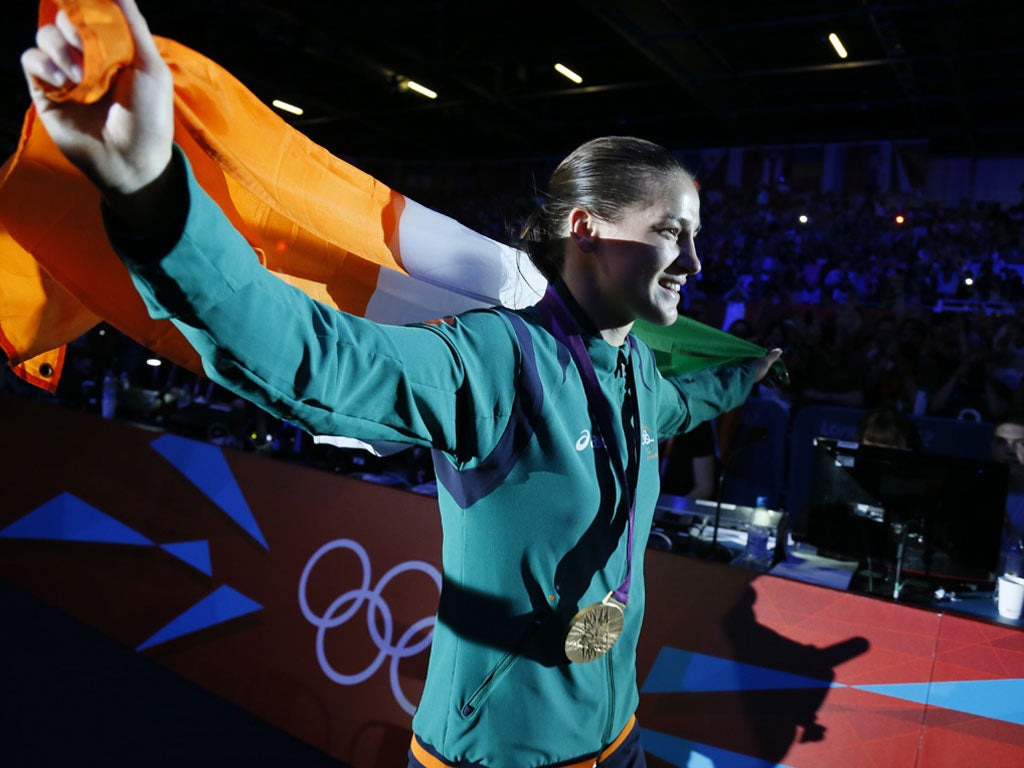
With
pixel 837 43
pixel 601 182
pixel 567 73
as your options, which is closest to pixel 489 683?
pixel 601 182

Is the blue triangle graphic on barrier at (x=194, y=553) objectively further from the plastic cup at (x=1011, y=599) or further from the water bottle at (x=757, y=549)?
the plastic cup at (x=1011, y=599)

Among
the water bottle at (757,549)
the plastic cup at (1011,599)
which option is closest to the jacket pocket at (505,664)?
the water bottle at (757,549)

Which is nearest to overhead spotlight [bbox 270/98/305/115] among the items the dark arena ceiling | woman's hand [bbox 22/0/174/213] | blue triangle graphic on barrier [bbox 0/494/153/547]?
the dark arena ceiling

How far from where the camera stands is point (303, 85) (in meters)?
12.0

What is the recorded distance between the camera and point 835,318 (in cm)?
814

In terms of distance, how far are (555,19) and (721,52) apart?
2129 millimetres

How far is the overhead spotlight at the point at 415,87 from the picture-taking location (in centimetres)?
1049

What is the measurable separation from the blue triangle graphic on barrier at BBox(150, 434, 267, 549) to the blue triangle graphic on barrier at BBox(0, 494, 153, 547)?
0.42 m

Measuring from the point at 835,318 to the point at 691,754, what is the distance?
687 centimetres

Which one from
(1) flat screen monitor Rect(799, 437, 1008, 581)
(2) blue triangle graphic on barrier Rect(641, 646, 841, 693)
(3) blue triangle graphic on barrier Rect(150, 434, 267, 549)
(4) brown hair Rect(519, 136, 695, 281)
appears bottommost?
(2) blue triangle graphic on barrier Rect(641, 646, 841, 693)

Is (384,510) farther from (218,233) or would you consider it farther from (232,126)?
(218,233)

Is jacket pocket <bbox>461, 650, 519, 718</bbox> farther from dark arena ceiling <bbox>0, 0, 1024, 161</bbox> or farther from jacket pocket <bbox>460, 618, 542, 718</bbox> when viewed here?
dark arena ceiling <bbox>0, 0, 1024, 161</bbox>

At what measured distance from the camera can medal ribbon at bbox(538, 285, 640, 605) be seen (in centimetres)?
125

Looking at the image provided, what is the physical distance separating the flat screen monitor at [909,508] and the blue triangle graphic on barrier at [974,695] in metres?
0.59
